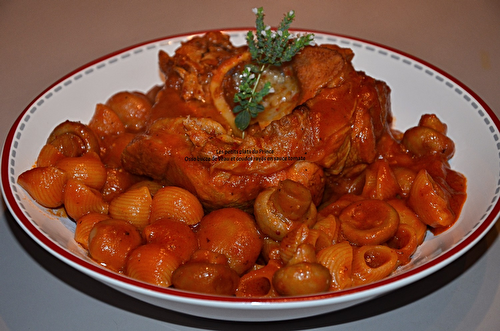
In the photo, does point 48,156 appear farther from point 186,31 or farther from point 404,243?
point 186,31

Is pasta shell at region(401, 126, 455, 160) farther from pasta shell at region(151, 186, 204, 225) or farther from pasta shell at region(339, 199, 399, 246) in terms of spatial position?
pasta shell at region(151, 186, 204, 225)

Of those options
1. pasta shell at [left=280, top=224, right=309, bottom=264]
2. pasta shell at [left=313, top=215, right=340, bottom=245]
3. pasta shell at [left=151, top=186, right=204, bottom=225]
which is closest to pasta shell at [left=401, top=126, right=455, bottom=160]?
pasta shell at [left=313, top=215, right=340, bottom=245]

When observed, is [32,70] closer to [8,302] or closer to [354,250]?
[8,302]

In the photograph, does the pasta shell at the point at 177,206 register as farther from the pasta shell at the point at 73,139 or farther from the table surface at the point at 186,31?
the pasta shell at the point at 73,139

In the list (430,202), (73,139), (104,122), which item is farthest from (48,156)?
(430,202)

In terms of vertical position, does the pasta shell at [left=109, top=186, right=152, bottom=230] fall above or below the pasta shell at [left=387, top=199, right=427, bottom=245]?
below
